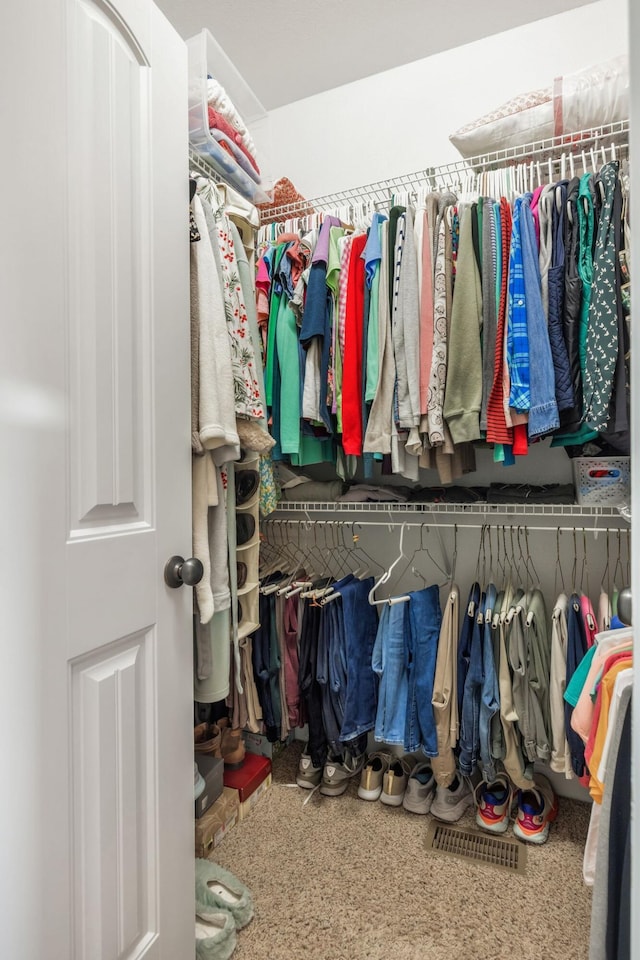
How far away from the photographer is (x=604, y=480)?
59.3 inches

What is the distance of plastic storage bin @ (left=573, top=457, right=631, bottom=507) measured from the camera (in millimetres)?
1486

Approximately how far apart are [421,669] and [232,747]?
0.78m

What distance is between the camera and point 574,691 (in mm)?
1313

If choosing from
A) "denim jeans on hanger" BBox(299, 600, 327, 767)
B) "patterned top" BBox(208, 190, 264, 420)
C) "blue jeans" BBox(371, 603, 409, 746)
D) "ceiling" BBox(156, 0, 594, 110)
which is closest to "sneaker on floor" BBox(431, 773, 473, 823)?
"blue jeans" BBox(371, 603, 409, 746)

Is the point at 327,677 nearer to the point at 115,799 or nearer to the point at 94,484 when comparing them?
the point at 115,799

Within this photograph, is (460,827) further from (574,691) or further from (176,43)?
(176,43)

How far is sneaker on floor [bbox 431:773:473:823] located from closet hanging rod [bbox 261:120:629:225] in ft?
6.76

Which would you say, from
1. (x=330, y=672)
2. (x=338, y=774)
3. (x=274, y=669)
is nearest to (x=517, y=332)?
(x=330, y=672)

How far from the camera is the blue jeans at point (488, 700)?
5.21ft

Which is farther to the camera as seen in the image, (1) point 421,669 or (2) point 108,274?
(1) point 421,669

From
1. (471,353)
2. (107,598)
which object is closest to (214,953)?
(107,598)

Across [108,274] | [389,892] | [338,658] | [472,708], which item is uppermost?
[108,274]

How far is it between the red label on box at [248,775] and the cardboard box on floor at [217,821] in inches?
1.8

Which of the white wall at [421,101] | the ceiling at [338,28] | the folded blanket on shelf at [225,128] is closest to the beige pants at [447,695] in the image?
the folded blanket on shelf at [225,128]
